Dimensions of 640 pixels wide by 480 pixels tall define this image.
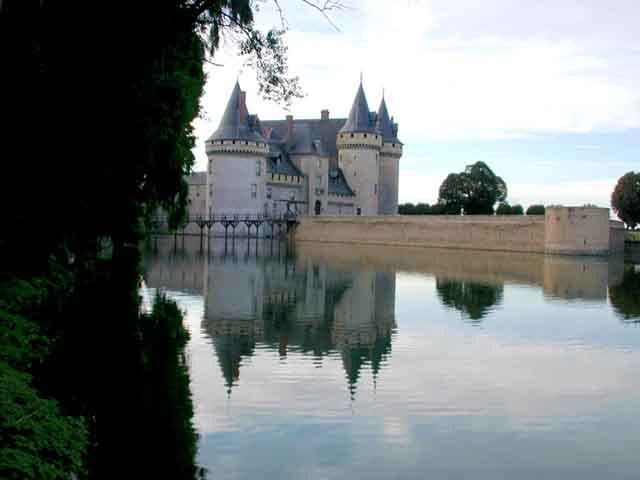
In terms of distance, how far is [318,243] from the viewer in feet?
158

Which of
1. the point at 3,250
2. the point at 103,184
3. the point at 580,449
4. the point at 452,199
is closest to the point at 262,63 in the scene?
the point at 103,184

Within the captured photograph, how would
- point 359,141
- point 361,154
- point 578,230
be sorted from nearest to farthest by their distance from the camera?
point 578,230 → point 359,141 → point 361,154

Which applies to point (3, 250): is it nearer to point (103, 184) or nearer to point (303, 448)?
point (103, 184)

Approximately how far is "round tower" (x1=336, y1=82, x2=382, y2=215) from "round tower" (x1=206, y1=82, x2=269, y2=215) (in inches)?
297

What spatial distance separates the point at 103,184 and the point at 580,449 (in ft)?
16.5

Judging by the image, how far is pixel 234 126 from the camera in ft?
158

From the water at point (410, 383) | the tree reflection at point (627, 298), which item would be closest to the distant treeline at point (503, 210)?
the tree reflection at point (627, 298)

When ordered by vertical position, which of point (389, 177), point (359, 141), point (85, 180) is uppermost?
point (359, 141)

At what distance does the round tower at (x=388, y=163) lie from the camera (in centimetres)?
5806

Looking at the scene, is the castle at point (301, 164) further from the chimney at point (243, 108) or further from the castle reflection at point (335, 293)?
the castle reflection at point (335, 293)

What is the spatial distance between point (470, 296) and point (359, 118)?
37889 millimetres

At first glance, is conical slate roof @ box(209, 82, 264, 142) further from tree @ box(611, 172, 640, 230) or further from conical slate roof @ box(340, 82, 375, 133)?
tree @ box(611, 172, 640, 230)

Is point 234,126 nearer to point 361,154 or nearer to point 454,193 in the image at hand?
point 361,154

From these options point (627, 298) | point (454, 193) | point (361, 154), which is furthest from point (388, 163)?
point (627, 298)
